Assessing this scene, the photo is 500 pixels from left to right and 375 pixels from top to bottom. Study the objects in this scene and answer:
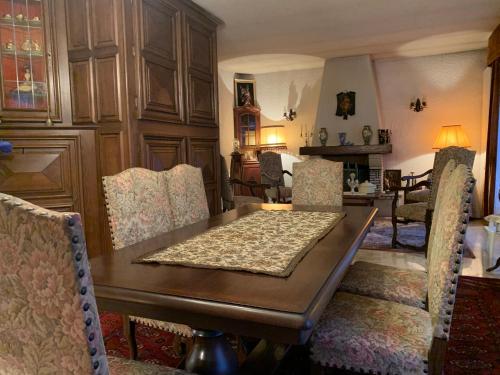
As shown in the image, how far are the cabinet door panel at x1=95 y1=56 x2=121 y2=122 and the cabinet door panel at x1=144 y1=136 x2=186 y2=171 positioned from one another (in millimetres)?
301

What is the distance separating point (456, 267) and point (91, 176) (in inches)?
91.6

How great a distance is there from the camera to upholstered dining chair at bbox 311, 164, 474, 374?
113 centimetres

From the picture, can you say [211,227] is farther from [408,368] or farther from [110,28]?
[110,28]

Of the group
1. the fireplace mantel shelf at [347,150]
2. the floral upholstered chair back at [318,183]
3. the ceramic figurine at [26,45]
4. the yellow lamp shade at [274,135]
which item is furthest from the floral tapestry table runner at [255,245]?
the yellow lamp shade at [274,135]

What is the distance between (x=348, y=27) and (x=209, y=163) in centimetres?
225

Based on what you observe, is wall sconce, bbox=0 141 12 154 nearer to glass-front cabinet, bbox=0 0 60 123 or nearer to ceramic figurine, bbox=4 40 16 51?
glass-front cabinet, bbox=0 0 60 123

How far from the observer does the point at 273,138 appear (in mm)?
6680

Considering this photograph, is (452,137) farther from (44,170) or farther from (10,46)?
(10,46)

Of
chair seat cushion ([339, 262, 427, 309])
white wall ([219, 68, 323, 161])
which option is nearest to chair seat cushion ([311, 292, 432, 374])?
chair seat cushion ([339, 262, 427, 309])

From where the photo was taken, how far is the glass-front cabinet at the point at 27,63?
263 centimetres

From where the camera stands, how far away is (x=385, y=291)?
163 centimetres

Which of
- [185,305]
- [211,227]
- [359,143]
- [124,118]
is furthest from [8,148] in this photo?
[359,143]

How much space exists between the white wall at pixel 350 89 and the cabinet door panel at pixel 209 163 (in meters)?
2.81

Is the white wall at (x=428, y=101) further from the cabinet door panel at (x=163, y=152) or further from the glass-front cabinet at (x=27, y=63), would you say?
the glass-front cabinet at (x=27, y=63)
